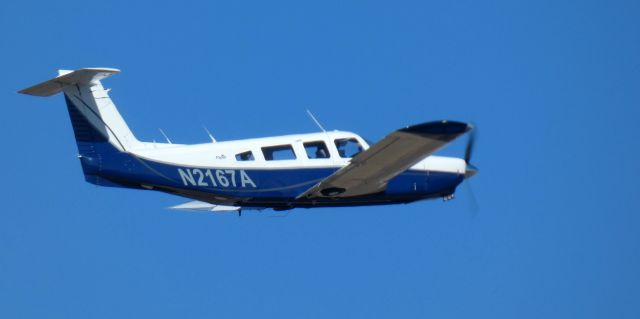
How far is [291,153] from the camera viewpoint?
30.0 meters

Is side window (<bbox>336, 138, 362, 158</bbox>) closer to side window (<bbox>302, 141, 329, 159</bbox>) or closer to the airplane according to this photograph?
the airplane

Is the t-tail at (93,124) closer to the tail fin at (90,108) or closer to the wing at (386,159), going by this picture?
the tail fin at (90,108)

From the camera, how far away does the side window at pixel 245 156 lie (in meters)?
29.6

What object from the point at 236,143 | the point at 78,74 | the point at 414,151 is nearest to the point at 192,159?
the point at 236,143

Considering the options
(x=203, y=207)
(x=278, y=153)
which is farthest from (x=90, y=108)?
(x=203, y=207)

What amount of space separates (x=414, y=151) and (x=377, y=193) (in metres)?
2.82

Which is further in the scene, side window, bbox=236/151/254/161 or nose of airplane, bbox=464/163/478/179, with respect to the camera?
nose of airplane, bbox=464/163/478/179

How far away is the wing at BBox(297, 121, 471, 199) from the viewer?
2716 cm

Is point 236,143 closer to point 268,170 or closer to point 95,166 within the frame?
point 268,170

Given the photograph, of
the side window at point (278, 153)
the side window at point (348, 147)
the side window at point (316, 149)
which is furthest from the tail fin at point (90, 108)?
the side window at point (348, 147)

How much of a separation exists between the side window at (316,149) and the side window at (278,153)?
0.38 metres

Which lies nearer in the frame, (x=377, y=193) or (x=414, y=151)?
(x=414, y=151)

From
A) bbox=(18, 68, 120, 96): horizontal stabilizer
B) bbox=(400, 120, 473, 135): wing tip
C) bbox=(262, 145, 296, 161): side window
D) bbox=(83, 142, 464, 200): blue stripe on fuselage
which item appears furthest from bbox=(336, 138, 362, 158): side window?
bbox=(18, 68, 120, 96): horizontal stabilizer

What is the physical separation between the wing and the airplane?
0.07 ft
